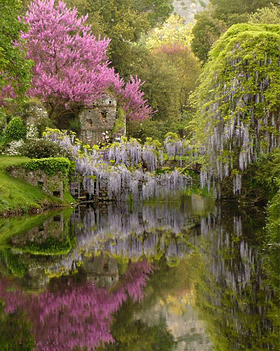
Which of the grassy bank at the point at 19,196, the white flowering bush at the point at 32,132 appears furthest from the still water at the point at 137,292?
the white flowering bush at the point at 32,132

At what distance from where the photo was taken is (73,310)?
16.6ft

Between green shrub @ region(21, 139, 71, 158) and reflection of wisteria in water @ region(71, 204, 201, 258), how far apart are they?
164 inches

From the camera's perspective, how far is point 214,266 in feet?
23.4

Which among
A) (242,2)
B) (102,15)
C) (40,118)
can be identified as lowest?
(40,118)

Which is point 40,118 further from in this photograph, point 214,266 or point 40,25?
point 214,266

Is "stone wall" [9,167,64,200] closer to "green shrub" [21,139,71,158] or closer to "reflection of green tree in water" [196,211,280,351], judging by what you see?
"green shrub" [21,139,71,158]

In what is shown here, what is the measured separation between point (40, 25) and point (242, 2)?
19.2 metres

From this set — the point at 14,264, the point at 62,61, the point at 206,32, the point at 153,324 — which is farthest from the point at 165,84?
the point at 153,324

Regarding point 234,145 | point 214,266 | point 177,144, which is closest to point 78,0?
point 177,144

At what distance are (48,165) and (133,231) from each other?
8216 mm

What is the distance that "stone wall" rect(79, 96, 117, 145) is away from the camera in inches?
1081

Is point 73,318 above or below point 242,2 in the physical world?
below

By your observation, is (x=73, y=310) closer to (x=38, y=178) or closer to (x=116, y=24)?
(x=38, y=178)

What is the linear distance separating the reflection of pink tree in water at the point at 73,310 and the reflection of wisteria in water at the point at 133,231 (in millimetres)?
2328
